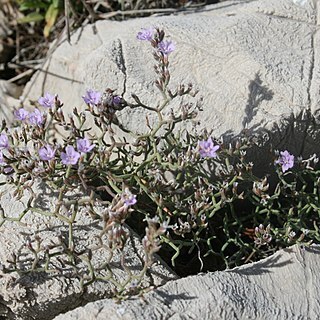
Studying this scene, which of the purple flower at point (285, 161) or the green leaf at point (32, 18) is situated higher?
the green leaf at point (32, 18)

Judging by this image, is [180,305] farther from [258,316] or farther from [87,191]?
[87,191]

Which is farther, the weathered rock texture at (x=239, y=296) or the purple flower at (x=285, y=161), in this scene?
the purple flower at (x=285, y=161)

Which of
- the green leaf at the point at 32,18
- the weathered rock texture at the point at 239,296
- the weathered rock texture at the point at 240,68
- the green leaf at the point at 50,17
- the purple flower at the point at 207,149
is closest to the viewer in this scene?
the weathered rock texture at the point at 239,296

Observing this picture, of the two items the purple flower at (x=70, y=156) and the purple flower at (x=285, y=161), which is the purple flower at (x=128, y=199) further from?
the purple flower at (x=285, y=161)

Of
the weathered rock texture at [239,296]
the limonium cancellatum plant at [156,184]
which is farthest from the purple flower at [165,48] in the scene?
the weathered rock texture at [239,296]

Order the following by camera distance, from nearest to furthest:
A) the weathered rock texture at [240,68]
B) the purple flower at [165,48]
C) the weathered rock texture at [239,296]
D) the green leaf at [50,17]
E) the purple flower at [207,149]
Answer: the weathered rock texture at [239,296], the purple flower at [207,149], the purple flower at [165,48], the weathered rock texture at [240,68], the green leaf at [50,17]

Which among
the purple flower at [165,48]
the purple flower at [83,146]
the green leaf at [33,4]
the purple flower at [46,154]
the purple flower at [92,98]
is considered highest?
the purple flower at [165,48]

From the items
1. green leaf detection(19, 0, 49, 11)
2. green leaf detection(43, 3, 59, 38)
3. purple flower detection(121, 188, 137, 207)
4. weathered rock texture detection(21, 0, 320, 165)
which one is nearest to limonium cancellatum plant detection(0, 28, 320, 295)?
purple flower detection(121, 188, 137, 207)
